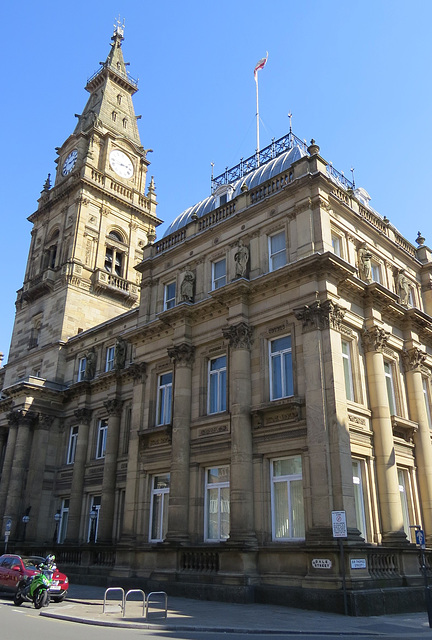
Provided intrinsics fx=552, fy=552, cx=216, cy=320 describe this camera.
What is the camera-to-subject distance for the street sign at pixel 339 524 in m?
17.7

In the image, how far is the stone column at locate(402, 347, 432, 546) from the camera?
24.7 meters

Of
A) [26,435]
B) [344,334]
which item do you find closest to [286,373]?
[344,334]

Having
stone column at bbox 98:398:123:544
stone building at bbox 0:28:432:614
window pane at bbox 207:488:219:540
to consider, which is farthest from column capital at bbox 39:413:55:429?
window pane at bbox 207:488:219:540

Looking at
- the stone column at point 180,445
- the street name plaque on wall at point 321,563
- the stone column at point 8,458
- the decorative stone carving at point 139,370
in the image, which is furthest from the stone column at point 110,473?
the street name plaque on wall at point 321,563

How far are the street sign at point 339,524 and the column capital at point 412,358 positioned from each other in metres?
11.6

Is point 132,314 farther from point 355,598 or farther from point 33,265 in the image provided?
point 355,598

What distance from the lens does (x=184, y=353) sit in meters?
26.9

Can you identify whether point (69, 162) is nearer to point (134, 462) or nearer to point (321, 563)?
point (134, 462)

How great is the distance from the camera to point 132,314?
38.0 meters

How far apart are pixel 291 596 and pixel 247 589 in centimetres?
174

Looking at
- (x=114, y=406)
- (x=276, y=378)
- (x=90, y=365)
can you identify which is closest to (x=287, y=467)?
(x=276, y=378)

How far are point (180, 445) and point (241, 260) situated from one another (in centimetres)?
906

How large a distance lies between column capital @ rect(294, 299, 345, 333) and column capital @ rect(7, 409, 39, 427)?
25361 millimetres

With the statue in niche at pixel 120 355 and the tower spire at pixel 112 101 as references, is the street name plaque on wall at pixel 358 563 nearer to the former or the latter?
the statue in niche at pixel 120 355
